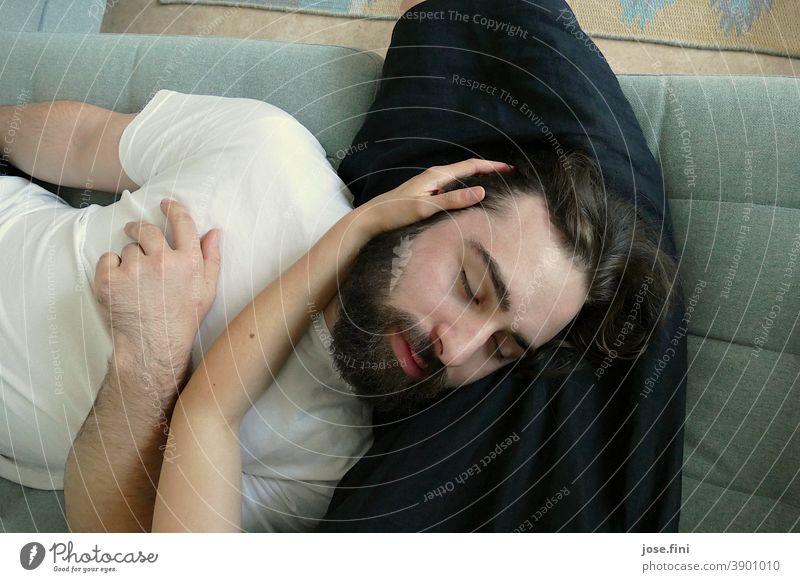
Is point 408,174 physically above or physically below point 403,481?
above

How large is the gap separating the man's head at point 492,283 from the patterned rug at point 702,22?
0.16m

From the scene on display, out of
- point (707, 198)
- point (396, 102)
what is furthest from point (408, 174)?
point (707, 198)

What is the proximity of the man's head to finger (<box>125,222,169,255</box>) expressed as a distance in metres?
0.16

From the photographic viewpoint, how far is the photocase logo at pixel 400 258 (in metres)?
0.44

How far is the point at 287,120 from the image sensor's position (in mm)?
529

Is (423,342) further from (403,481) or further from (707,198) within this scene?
(707,198)

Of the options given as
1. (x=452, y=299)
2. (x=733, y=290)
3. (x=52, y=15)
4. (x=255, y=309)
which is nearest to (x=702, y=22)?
(x=733, y=290)

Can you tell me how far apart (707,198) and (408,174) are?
0.87 ft

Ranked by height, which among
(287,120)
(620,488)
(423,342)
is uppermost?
(287,120)

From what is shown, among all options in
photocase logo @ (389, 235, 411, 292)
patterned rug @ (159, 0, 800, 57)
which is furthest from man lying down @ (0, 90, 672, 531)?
patterned rug @ (159, 0, 800, 57)

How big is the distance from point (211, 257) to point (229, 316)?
0.17ft

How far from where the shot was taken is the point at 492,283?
0.42 meters

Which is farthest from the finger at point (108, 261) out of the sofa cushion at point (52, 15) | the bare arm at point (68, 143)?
the sofa cushion at point (52, 15)
